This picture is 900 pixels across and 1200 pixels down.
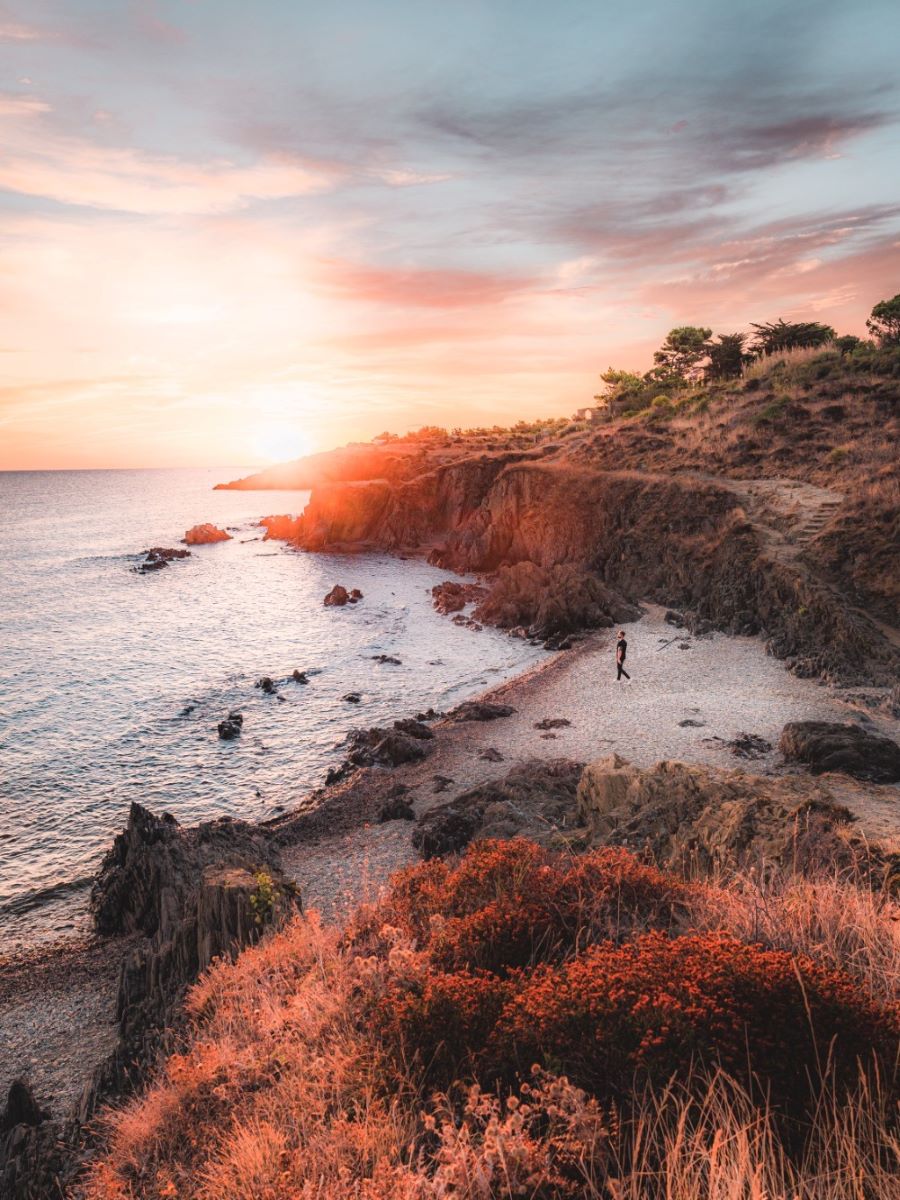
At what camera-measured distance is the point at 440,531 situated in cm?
7419

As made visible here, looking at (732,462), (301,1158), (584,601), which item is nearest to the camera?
(301,1158)

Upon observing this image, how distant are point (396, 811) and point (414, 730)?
6406 millimetres

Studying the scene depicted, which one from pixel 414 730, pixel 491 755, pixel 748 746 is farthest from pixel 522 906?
pixel 414 730

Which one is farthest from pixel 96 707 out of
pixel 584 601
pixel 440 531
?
pixel 440 531

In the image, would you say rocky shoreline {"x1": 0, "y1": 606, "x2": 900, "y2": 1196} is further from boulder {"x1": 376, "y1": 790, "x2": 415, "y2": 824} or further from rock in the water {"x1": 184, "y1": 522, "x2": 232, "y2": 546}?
rock in the water {"x1": 184, "y1": 522, "x2": 232, "y2": 546}

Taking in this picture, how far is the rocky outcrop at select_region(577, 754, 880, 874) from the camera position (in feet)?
32.8

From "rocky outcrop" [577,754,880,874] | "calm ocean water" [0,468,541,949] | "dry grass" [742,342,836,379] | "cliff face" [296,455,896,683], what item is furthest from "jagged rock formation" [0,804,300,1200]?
"dry grass" [742,342,836,379]

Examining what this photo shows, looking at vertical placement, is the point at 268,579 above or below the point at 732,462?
below

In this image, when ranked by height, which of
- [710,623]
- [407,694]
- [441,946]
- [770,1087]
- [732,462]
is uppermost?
[732,462]

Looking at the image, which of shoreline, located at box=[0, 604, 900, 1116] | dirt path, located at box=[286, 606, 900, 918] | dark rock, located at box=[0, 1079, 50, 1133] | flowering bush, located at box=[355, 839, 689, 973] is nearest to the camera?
flowering bush, located at box=[355, 839, 689, 973]

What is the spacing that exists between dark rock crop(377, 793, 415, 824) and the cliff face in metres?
18.7

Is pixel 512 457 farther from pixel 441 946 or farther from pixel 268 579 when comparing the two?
pixel 441 946

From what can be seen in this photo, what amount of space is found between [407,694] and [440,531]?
1750 inches

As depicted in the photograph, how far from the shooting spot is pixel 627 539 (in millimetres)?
45094
